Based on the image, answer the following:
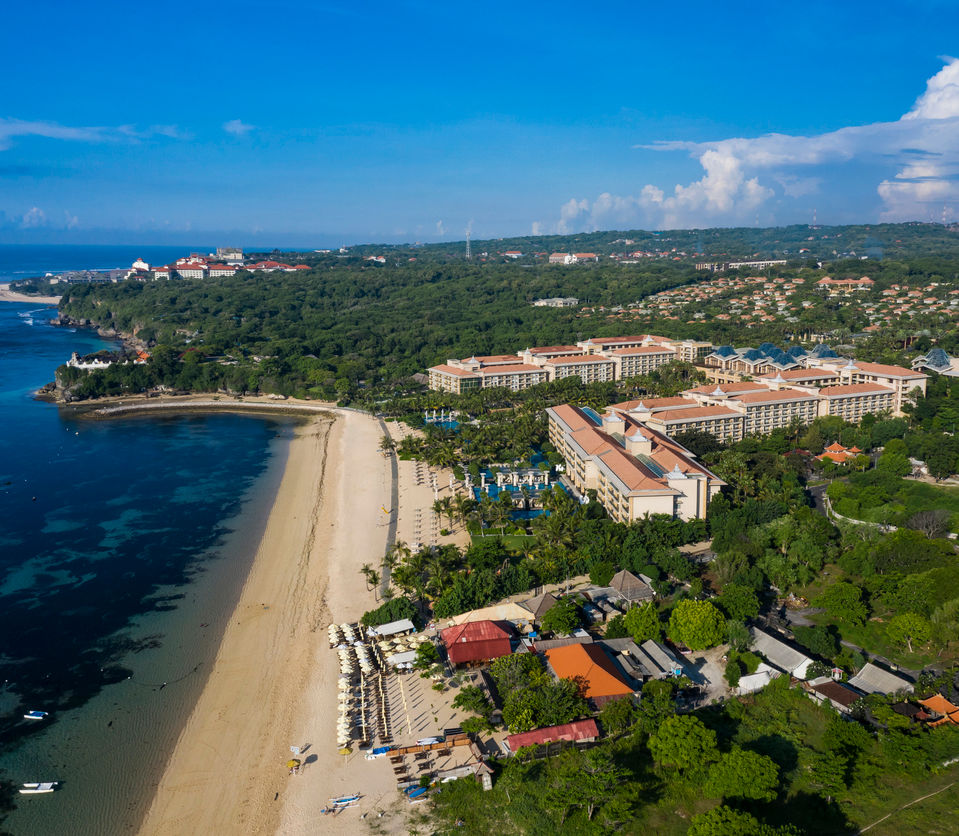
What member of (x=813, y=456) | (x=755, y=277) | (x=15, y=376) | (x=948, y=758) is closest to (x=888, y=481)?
(x=813, y=456)

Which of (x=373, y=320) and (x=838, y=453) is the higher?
(x=373, y=320)

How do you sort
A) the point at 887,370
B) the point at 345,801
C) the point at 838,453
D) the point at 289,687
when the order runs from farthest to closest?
the point at 887,370
the point at 838,453
the point at 289,687
the point at 345,801

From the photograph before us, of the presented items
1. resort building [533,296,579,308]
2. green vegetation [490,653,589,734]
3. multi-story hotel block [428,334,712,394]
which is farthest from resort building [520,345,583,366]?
green vegetation [490,653,589,734]

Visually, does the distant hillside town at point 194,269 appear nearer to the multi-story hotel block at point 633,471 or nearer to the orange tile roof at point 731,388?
the orange tile roof at point 731,388

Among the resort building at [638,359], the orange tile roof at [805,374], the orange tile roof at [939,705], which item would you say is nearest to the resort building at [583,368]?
the resort building at [638,359]

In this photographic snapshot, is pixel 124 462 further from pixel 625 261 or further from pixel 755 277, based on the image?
pixel 625 261

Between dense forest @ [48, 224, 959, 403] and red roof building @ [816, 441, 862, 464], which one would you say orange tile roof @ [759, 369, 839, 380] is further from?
dense forest @ [48, 224, 959, 403]

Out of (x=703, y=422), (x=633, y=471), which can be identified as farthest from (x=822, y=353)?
(x=633, y=471)

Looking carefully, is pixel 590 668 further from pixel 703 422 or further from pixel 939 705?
pixel 703 422
